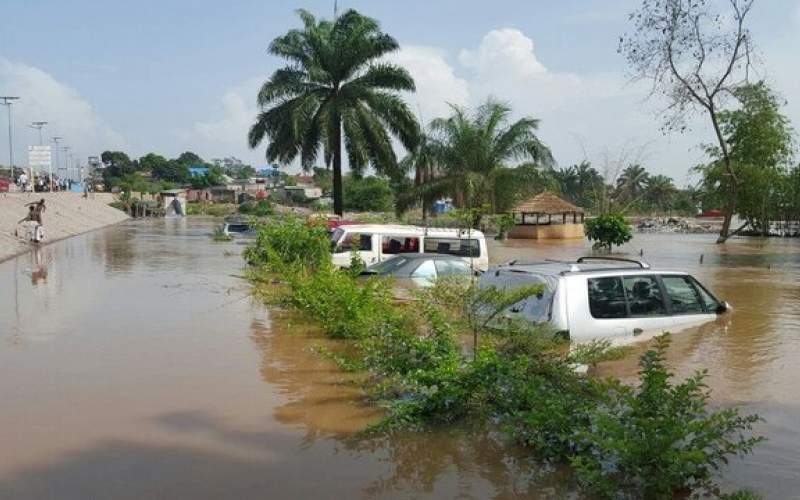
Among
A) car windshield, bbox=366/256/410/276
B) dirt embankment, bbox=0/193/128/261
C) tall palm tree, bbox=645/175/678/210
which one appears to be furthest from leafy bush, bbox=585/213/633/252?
tall palm tree, bbox=645/175/678/210

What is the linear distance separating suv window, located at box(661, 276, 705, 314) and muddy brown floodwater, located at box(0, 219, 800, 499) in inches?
12.8

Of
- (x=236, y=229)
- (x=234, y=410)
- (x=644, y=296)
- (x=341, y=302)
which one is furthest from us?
(x=236, y=229)

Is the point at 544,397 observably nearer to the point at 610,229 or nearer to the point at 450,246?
the point at 450,246

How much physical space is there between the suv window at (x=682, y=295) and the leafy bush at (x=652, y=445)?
401 cm

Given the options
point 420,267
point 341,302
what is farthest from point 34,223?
point 341,302

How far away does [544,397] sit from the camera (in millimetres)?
5762

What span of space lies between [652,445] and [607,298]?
380 centimetres

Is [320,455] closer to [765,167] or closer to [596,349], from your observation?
[596,349]

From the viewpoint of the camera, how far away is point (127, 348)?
389 inches

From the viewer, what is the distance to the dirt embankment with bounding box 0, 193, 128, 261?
28.5 meters

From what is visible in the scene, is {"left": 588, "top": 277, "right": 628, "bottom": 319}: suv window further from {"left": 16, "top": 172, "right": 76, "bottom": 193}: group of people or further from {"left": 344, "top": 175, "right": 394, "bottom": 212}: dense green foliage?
{"left": 344, "top": 175, "right": 394, "bottom": 212}: dense green foliage

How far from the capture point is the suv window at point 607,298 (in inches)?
320

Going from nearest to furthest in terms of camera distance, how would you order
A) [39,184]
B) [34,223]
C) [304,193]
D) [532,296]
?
[532,296] → [34,223] → [39,184] → [304,193]

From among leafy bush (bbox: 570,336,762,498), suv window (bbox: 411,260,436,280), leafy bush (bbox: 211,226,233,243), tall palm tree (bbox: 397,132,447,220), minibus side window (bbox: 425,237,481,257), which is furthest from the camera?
tall palm tree (bbox: 397,132,447,220)
